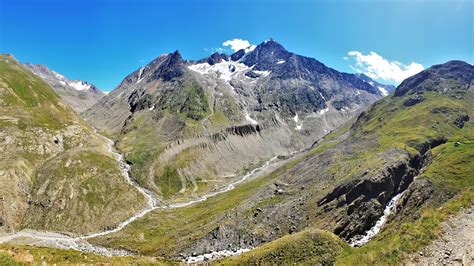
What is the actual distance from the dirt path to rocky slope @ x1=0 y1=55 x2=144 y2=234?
422 feet

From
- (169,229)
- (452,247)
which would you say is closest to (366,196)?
(452,247)

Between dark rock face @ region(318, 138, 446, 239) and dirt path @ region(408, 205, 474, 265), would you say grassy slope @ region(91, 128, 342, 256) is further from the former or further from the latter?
dirt path @ region(408, 205, 474, 265)

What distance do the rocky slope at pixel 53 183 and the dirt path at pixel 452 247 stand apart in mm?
128530

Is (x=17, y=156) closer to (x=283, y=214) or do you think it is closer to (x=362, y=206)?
(x=283, y=214)

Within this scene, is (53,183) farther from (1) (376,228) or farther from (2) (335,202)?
(1) (376,228)

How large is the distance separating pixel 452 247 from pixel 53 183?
153 metres

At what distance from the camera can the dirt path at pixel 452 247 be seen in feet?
123

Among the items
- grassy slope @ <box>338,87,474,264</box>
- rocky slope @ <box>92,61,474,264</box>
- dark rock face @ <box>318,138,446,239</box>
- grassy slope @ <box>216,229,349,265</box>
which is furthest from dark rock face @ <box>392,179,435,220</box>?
grassy slope @ <box>216,229,349,265</box>

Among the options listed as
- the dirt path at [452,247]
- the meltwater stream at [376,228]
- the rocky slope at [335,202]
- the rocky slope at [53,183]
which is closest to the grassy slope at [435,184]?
the rocky slope at [335,202]

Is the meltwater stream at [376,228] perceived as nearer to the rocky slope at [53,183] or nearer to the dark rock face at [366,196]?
the dark rock face at [366,196]

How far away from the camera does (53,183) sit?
149 m

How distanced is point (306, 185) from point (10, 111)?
16760 cm

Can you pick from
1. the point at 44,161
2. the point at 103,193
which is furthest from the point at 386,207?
the point at 44,161

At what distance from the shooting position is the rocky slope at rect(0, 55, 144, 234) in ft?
438
